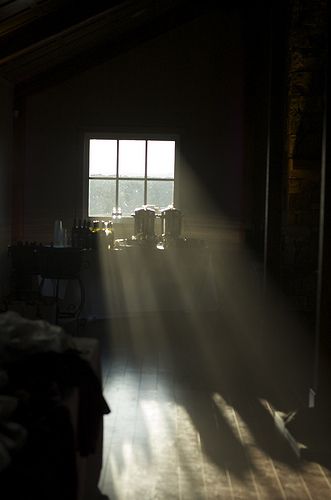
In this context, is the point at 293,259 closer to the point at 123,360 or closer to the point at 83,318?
the point at 123,360

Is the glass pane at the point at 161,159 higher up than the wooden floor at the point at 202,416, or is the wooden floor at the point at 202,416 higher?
the glass pane at the point at 161,159

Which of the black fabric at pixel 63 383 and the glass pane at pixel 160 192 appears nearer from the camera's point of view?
the black fabric at pixel 63 383

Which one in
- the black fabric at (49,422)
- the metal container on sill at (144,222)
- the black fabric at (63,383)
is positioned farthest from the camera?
the metal container on sill at (144,222)

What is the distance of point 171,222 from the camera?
837 cm

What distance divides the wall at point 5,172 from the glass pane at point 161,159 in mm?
1679

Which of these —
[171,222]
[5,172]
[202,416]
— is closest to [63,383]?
[202,416]

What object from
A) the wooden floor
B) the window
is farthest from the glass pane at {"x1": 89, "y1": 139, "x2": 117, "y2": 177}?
the wooden floor

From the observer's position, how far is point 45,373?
242 centimetres

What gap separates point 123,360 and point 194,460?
2.53m

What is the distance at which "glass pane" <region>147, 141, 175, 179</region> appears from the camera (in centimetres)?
943

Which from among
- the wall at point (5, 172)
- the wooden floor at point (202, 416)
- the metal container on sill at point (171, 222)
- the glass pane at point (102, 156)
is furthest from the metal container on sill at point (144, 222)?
the wall at point (5, 172)

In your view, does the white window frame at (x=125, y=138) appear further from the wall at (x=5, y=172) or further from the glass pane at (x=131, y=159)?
the wall at (x=5, y=172)

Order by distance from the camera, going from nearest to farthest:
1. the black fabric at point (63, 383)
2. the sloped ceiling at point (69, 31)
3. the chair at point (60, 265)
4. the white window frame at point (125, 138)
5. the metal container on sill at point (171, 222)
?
the black fabric at point (63, 383), the sloped ceiling at point (69, 31), the chair at point (60, 265), the metal container on sill at point (171, 222), the white window frame at point (125, 138)

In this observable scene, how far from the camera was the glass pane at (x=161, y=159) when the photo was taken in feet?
30.9
